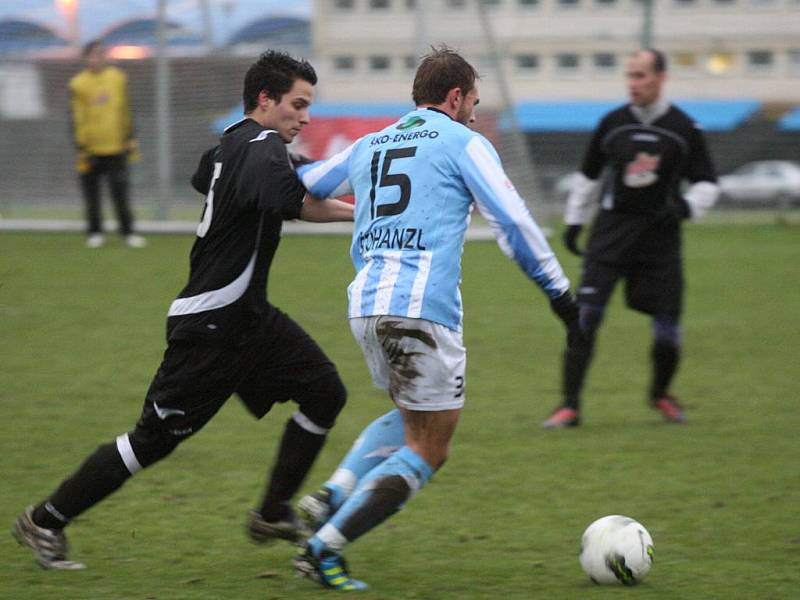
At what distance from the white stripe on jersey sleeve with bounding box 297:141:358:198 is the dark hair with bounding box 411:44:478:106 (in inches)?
12.7

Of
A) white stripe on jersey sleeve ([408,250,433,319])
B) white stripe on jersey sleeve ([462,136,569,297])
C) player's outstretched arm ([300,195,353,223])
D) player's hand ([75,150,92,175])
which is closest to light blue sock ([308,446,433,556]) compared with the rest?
white stripe on jersey sleeve ([408,250,433,319])

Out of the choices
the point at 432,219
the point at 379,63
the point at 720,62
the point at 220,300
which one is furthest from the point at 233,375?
the point at 720,62

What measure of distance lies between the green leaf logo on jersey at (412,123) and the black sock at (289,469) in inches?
50.1

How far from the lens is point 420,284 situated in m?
4.38

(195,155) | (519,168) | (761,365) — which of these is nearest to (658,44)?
(519,168)

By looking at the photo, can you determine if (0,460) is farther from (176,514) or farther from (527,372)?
(527,372)

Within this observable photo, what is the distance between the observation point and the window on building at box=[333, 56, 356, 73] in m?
21.7

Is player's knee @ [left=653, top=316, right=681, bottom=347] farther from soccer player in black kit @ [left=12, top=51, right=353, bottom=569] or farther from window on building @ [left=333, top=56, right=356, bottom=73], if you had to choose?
window on building @ [left=333, top=56, right=356, bottom=73]

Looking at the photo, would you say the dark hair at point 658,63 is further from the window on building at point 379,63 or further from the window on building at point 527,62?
the window on building at point 527,62

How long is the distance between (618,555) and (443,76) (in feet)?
5.68

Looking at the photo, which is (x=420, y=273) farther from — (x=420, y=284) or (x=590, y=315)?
(x=590, y=315)

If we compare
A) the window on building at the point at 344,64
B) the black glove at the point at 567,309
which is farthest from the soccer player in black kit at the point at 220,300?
the window on building at the point at 344,64

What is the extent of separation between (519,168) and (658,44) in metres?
9.21

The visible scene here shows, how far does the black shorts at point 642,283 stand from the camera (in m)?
7.46
